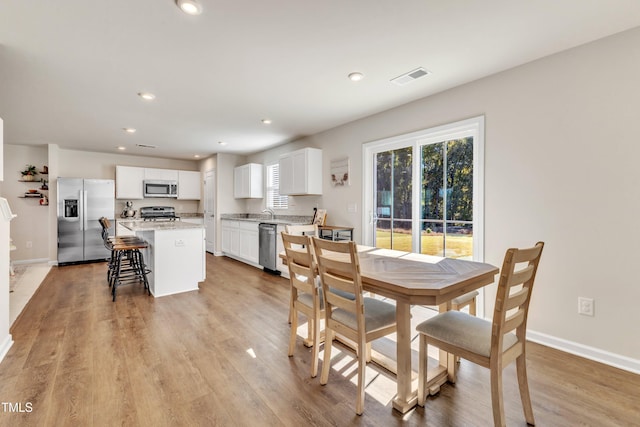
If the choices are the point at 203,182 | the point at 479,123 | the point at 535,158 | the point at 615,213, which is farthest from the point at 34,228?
the point at 615,213

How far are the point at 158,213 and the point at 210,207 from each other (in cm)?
124

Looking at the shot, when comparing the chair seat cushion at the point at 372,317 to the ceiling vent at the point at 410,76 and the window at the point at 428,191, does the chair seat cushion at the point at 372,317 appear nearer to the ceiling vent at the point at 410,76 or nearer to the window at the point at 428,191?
the window at the point at 428,191

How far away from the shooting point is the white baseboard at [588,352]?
209 cm

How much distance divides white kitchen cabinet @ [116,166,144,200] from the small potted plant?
1393mm

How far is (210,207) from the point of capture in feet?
23.5

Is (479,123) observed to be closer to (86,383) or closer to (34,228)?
(86,383)

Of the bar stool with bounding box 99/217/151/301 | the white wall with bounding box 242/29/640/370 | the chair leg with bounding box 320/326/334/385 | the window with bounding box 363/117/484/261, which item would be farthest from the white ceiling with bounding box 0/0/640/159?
the chair leg with bounding box 320/326/334/385

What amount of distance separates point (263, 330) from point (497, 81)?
3.24 metres

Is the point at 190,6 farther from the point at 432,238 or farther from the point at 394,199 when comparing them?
the point at 432,238

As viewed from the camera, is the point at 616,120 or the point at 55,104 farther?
the point at 55,104

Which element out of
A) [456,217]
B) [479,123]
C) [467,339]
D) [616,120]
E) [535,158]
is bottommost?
[467,339]

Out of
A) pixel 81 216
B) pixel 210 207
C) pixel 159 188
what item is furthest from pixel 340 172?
pixel 81 216

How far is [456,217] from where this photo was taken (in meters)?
3.13

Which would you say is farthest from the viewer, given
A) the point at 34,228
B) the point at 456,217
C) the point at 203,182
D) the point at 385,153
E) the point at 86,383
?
the point at 203,182
